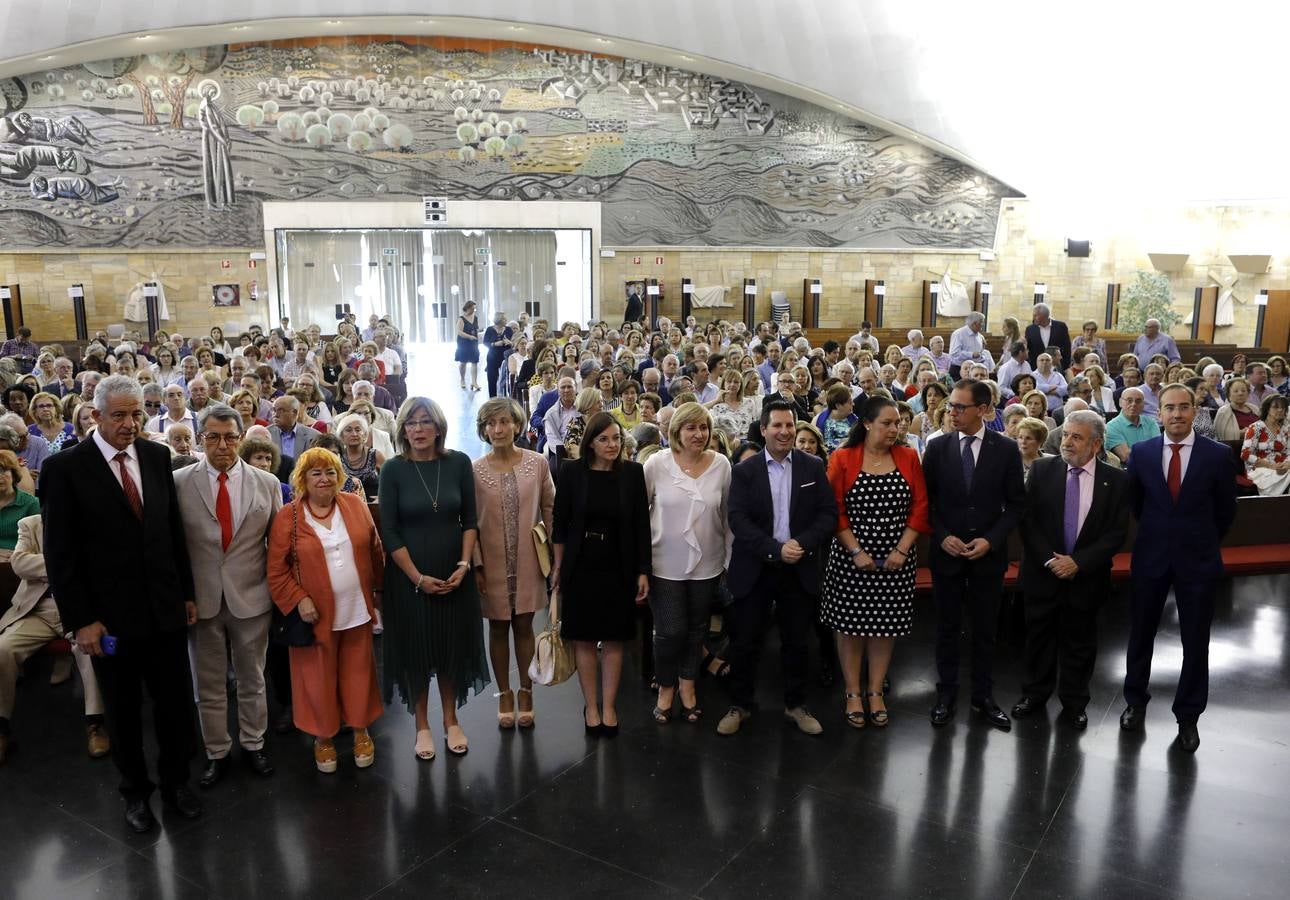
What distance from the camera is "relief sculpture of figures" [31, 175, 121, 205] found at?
1806cm

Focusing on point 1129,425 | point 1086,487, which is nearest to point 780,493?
point 1086,487

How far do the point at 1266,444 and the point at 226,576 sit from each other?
7575mm

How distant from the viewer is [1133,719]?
14.2 ft

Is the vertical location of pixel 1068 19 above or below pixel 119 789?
above

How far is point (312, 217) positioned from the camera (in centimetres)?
1931

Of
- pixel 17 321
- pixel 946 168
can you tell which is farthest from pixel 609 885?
pixel 946 168

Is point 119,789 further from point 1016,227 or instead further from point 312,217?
point 1016,227

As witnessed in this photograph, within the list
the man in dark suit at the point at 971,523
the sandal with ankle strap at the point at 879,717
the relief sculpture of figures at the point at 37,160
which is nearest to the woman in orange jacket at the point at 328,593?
the sandal with ankle strap at the point at 879,717

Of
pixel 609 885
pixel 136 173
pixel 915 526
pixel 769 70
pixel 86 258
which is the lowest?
pixel 609 885

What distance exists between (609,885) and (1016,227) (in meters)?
21.9

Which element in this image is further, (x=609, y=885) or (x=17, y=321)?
(x=17, y=321)

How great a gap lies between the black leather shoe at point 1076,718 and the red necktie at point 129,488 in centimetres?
407

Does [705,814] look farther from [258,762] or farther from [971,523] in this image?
[258,762]

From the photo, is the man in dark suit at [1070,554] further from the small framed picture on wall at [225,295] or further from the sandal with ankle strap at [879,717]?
the small framed picture on wall at [225,295]
